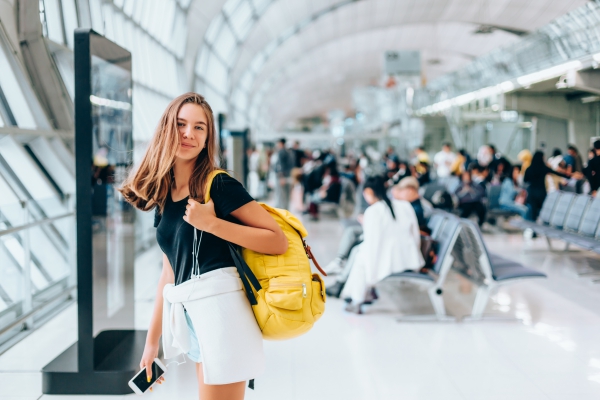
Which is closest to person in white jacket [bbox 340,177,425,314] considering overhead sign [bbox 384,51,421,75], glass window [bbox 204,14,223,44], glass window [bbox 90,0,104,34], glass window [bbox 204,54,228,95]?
glass window [bbox 90,0,104,34]

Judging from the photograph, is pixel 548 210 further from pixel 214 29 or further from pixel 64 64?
pixel 214 29

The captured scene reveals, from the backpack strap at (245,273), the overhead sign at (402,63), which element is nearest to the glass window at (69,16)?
the backpack strap at (245,273)

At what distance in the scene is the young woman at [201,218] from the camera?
1.90 meters

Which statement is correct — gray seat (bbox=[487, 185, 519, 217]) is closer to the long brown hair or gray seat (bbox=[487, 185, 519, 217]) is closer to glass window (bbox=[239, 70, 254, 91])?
the long brown hair

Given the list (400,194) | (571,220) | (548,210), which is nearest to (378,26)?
(548,210)

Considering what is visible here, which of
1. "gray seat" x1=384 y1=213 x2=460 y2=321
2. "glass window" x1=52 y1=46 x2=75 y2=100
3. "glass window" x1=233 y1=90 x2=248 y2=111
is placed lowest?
"gray seat" x1=384 y1=213 x2=460 y2=321

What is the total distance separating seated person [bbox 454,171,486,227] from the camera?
36.8 ft

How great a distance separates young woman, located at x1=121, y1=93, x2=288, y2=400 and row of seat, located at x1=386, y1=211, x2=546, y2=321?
3723 millimetres

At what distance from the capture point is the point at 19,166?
243 inches

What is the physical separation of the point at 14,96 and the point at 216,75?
20151mm

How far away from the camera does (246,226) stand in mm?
1905

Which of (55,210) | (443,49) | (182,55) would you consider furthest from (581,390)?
(443,49)

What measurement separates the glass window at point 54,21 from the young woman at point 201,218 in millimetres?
5588

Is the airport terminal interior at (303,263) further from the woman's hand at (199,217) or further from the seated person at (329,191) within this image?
the seated person at (329,191)
